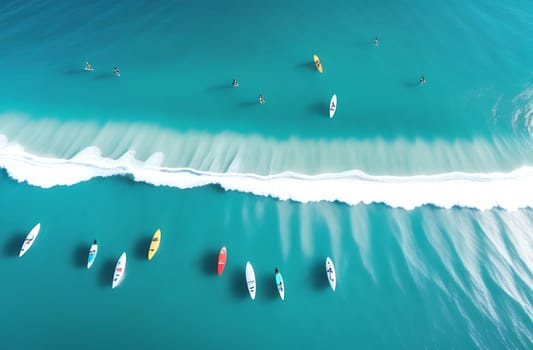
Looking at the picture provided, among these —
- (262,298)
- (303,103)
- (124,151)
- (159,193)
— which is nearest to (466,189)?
(303,103)

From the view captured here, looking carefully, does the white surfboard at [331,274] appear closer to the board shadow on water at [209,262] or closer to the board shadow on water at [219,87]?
the board shadow on water at [209,262]

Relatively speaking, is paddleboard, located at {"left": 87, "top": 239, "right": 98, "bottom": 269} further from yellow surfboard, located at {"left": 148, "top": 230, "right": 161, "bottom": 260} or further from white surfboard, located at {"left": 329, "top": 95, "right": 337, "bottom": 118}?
white surfboard, located at {"left": 329, "top": 95, "right": 337, "bottom": 118}

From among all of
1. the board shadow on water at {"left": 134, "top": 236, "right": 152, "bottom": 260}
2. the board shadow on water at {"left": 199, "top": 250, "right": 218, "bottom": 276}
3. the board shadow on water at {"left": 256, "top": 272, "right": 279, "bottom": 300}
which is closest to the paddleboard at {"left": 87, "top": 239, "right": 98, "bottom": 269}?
the board shadow on water at {"left": 134, "top": 236, "right": 152, "bottom": 260}

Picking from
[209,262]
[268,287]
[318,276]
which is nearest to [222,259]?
[209,262]

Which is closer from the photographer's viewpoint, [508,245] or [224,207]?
[508,245]

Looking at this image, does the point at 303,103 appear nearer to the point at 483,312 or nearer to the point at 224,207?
the point at 224,207
